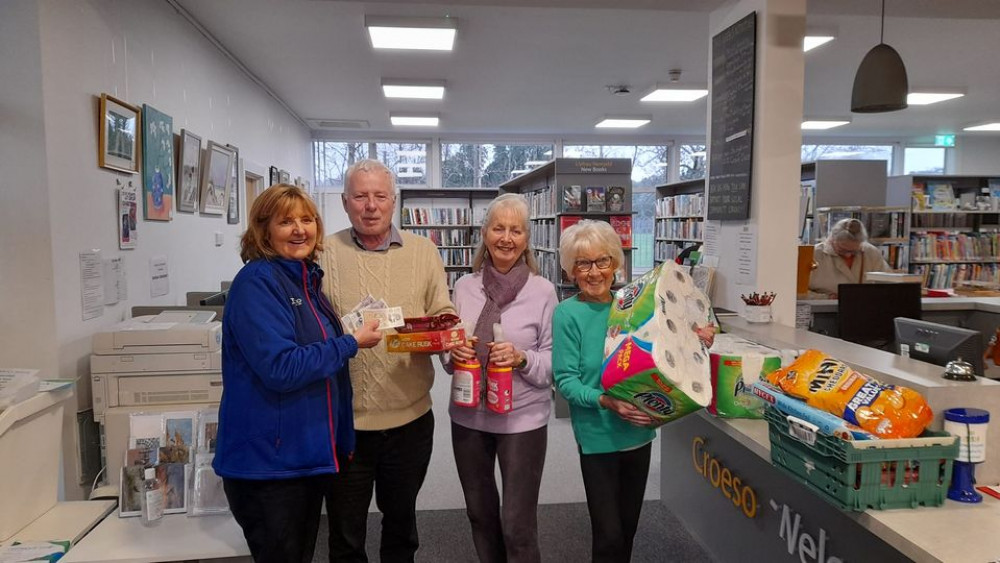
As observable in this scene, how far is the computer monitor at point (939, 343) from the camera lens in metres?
1.88

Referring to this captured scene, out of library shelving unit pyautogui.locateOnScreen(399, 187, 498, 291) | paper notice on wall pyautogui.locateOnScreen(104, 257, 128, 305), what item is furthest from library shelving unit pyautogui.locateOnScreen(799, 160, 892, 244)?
paper notice on wall pyautogui.locateOnScreen(104, 257, 128, 305)

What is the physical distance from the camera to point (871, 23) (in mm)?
4781

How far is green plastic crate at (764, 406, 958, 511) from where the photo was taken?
4.28 ft

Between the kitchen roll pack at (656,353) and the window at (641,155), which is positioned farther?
the window at (641,155)

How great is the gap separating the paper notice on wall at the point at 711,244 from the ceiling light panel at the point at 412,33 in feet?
8.02

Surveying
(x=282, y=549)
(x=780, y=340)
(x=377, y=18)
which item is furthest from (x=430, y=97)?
(x=282, y=549)

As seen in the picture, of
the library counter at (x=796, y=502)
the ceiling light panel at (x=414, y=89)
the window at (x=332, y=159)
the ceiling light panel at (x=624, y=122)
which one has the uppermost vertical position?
the ceiling light panel at (x=624, y=122)

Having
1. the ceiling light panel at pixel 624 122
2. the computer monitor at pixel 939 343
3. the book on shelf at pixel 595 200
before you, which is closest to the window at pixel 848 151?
the ceiling light panel at pixel 624 122

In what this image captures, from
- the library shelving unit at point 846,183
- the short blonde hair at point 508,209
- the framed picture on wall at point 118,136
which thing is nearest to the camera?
the short blonde hair at point 508,209

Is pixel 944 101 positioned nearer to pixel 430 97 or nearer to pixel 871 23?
pixel 871 23

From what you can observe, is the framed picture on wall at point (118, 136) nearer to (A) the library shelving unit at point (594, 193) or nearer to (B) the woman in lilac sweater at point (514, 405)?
(B) the woman in lilac sweater at point (514, 405)

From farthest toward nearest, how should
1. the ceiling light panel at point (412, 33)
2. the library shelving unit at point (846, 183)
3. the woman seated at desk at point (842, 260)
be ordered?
the library shelving unit at point (846, 183), the woman seated at desk at point (842, 260), the ceiling light panel at point (412, 33)

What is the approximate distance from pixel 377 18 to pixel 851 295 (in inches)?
149

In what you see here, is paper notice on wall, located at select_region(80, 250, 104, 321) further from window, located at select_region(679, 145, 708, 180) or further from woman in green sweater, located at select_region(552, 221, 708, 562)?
window, located at select_region(679, 145, 708, 180)
